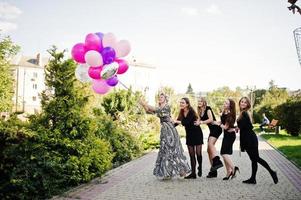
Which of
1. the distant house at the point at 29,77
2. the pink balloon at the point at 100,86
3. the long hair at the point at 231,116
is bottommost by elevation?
the long hair at the point at 231,116

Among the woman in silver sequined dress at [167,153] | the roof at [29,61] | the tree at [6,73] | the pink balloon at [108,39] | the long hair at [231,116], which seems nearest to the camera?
the pink balloon at [108,39]

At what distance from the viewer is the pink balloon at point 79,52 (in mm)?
8172

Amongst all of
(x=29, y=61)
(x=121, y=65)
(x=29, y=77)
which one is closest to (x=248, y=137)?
(x=121, y=65)

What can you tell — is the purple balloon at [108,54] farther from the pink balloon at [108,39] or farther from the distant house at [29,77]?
the distant house at [29,77]

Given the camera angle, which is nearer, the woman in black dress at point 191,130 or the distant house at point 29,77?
the woman in black dress at point 191,130

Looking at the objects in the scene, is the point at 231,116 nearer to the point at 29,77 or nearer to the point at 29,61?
the point at 29,77

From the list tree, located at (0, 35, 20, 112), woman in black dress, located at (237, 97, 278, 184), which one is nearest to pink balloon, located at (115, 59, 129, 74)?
woman in black dress, located at (237, 97, 278, 184)

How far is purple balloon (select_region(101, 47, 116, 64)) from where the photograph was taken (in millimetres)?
8242

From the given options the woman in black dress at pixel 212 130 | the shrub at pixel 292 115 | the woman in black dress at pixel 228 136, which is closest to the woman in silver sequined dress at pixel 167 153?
the woman in black dress at pixel 212 130

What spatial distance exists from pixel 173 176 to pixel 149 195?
165 centimetres

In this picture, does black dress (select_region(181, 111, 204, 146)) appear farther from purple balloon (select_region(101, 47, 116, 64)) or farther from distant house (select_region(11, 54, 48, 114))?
distant house (select_region(11, 54, 48, 114))

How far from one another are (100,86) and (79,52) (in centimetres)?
85

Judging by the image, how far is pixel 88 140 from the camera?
28.5 ft

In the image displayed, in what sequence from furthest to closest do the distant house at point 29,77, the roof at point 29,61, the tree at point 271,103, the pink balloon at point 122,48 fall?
the roof at point 29,61 < the distant house at point 29,77 < the tree at point 271,103 < the pink balloon at point 122,48
